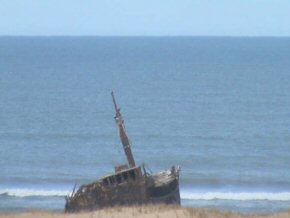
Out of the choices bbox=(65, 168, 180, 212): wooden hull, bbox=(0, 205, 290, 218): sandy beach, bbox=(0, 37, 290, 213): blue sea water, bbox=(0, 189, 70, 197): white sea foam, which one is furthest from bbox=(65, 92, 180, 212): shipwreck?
bbox=(0, 189, 70, 197): white sea foam

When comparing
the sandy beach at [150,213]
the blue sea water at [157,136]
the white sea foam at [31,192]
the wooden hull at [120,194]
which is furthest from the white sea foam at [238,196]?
the sandy beach at [150,213]

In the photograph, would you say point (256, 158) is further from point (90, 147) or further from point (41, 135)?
point (41, 135)

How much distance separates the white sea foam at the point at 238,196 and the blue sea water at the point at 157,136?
2.1 inches

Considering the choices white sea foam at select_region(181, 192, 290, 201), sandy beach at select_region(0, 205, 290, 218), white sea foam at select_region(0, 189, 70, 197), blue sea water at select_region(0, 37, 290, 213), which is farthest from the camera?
blue sea water at select_region(0, 37, 290, 213)

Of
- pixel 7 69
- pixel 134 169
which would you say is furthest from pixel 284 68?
pixel 134 169

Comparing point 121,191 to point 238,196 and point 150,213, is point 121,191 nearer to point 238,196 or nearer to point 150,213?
point 150,213

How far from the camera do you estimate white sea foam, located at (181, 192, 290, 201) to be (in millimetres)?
50312

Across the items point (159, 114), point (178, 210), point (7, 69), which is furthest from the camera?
point (7, 69)

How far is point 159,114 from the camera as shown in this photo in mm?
88438

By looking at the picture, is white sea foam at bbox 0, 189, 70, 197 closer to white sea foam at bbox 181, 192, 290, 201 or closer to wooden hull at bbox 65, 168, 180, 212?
white sea foam at bbox 181, 192, 290, 201

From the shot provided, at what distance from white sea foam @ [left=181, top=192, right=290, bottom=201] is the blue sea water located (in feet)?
0.18

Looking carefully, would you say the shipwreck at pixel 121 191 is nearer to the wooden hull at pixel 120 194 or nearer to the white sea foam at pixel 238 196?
the wooden hull at pixel 120 194

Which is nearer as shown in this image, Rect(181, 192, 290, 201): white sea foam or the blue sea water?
Rect(181, 192, 290, 201): white sea foam

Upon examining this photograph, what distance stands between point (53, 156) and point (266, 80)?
248 ft
